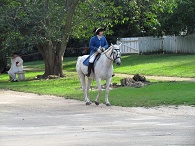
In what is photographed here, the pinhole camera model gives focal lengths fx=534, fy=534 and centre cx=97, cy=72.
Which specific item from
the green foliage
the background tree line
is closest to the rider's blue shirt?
the background tree line

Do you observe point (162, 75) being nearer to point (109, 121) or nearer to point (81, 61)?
point (81, 61)

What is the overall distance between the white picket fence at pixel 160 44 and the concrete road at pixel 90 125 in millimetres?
29226

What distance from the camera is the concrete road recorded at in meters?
10.7

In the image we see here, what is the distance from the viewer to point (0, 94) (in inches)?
928

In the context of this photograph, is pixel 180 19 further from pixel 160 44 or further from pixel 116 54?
pixel 116 54

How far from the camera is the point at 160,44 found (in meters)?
50.1

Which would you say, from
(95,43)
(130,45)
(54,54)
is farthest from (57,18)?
(130,45)

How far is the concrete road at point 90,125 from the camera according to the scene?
1066cm

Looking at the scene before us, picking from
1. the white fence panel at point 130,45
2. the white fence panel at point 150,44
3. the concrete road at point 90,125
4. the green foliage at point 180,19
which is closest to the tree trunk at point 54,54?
the green foliage at point 180,19

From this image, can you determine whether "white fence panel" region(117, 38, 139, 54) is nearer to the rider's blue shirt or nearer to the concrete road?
the rider's blue shirt

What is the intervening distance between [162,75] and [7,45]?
29.9 feet

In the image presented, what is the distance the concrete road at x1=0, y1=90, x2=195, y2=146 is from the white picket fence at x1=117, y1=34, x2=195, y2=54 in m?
29.2

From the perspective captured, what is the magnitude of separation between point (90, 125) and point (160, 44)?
37.6 m

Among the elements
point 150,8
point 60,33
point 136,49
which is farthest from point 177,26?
point 60,33
